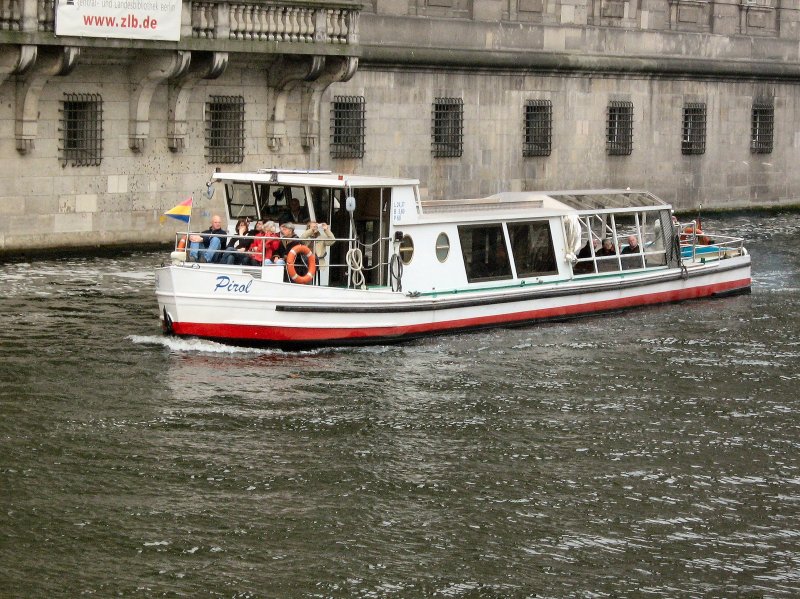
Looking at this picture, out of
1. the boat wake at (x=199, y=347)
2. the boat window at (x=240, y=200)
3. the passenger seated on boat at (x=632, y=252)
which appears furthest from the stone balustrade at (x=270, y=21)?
the boat wake at (x=199, y=347)

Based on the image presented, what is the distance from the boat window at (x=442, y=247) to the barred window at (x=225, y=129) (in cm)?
967

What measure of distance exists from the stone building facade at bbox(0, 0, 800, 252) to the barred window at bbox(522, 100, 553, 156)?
48 millimetres

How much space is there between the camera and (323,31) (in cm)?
3503

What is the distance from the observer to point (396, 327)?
25.3 meters

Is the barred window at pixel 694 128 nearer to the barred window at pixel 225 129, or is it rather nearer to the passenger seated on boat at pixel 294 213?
the barred window at pixel 225 129

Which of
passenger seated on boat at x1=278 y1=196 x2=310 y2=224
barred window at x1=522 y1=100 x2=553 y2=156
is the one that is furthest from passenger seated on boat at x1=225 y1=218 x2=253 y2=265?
barred window at x1=522 y1=100 x2=553 y2=156

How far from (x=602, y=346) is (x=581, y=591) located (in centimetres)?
1115

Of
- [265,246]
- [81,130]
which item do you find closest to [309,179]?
[265,246]

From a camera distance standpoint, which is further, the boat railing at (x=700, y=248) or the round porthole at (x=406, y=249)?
the boat railing at (x=700, y=248)

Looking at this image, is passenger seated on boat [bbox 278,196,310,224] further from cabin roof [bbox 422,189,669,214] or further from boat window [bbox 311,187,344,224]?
cabin roof [bbox 422,189,669,214]

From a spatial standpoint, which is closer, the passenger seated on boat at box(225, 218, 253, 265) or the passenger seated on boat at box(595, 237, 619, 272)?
the passenger seated on boat at box(225, 218, 253, 265)

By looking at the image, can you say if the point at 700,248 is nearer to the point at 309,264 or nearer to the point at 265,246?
the point at 309,264

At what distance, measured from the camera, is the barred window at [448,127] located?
39.4 meters

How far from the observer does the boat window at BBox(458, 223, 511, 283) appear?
26.9 meters
